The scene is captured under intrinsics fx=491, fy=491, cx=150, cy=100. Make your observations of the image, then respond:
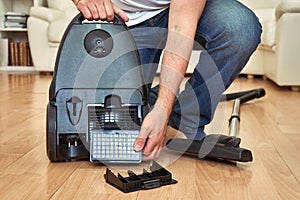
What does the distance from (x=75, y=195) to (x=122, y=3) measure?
63 centimetres

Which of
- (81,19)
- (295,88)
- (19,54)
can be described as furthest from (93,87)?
(19,54)

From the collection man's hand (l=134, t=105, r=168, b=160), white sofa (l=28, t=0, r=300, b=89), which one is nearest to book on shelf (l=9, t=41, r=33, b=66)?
white sofa (l=28, t=0, r=300, b=89)

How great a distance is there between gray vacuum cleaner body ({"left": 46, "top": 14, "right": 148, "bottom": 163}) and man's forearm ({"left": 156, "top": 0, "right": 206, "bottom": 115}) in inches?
2.4

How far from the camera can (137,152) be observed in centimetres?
112

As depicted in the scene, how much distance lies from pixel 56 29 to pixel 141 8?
2390 millimetres

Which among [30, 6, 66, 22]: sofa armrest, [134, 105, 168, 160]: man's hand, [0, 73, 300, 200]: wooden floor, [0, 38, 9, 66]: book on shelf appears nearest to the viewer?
[0, 73, 300, 200]: wooden floor

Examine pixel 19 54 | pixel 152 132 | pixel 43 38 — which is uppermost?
pixel 152 132

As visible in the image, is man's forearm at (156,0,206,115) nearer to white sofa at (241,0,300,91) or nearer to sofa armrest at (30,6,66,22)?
white sofa at (241,0,300,91)

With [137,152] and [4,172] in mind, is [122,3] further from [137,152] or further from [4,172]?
[4,172]

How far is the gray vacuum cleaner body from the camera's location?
44.9 inches

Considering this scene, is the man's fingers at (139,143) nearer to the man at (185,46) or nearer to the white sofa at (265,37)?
the man at (185,46)

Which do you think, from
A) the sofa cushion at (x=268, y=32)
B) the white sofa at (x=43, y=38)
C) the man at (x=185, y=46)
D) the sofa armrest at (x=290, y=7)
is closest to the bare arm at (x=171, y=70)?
the man at (x=185, y=46)

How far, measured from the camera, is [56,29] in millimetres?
3646

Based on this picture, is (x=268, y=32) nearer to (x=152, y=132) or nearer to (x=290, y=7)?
(x=290, y=7)
